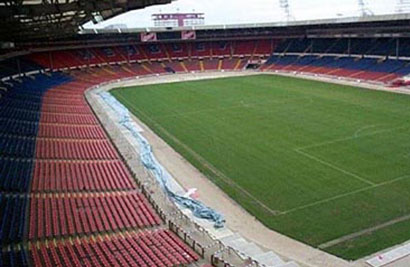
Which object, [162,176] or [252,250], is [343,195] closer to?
[252,250]

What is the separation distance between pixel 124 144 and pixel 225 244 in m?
15.1

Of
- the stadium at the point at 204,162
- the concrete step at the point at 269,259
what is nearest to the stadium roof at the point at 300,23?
the stadium at the point at 204,162

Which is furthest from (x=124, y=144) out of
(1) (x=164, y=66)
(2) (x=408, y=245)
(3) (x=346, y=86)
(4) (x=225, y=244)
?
(1) (x=164, y=66)

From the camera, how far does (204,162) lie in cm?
2633

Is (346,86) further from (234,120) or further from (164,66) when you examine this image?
(164,66)

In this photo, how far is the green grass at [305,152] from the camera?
18141 mm

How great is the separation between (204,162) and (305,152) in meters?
6.20

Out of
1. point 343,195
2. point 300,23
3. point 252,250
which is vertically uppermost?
point 300,23

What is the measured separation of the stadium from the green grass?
110mm

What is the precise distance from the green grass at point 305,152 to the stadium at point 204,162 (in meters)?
0.11

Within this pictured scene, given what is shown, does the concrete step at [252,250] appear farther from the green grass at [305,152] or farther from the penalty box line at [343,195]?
the penalty box line at [343,195]

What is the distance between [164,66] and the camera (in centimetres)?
7319

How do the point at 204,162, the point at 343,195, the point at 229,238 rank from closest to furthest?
the point at 229,238, the point at 343,195, the point at 204,162

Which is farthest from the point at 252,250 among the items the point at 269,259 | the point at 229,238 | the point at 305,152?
the point at 305,152
